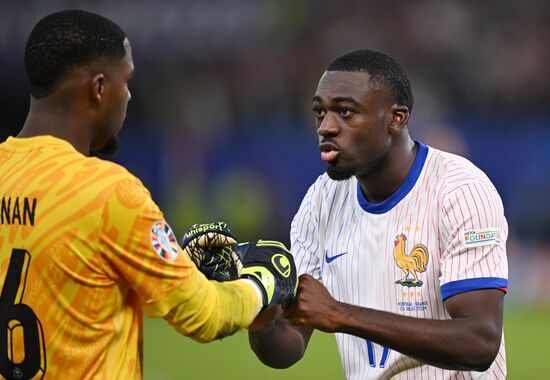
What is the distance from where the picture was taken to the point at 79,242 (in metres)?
3.15

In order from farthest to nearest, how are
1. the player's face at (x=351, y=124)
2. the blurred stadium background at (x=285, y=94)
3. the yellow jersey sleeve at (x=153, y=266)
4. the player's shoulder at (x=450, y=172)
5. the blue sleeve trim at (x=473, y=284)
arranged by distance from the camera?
the blurred stadium background at (x=285, y=94), the player's face at (x=351, y=124), the player's shoulder at (x=450, y=172), the blue sleeve trim at (x=473, y=284), the yellow jersey sleeve at (x=153, y=266)

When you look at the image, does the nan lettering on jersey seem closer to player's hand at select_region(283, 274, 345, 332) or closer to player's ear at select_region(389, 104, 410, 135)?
player's hand at select_region(283, 274, 345, 332)

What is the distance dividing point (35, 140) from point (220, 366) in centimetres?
659

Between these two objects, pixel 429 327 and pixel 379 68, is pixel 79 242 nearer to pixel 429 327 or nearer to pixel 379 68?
pixel 429 327

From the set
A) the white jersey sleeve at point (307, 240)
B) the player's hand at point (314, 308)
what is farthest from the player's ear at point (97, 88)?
the white jersey sleeve at point (307, 240)

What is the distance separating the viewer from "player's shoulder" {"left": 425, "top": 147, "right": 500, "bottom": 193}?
167 inches

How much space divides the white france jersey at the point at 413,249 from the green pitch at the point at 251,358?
4.58 meters

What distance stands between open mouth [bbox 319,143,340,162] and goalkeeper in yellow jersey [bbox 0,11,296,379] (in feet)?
4.26

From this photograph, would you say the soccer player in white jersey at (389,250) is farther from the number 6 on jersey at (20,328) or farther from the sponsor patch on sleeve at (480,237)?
the number 6 on jersey at (20,328)

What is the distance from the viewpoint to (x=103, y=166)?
10.5ft

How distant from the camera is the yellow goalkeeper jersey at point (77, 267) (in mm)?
3145

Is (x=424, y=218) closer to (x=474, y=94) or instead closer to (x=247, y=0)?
(x=474, y=94)

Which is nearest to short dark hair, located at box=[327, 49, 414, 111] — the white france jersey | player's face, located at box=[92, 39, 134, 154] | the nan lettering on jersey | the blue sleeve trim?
the white france jersey

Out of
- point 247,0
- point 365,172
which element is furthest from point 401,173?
point 247,0
